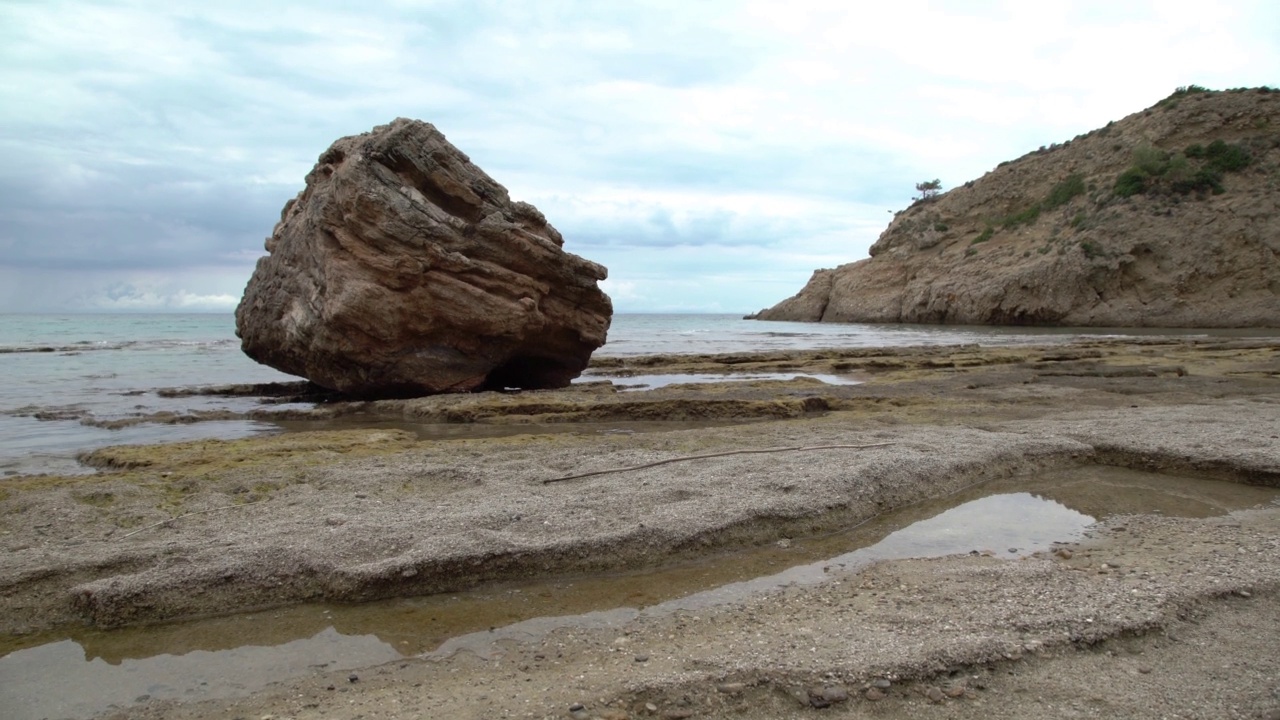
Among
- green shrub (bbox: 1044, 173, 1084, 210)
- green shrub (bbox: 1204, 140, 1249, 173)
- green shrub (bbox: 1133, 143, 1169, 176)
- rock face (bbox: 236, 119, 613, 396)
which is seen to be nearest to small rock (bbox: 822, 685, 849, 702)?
rock face (bbox: 236, 119, 613, 396)

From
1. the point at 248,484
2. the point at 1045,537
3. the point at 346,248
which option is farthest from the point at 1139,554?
the point at 346,248

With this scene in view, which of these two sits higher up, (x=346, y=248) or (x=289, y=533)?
(x=346, y=248)

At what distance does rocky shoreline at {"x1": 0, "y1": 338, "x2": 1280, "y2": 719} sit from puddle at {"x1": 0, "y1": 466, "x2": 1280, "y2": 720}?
163 millimetres

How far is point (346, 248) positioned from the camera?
1258 cm

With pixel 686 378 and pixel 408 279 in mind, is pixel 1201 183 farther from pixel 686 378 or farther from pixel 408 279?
pixel 408 279

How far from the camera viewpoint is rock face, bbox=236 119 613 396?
12469 mm

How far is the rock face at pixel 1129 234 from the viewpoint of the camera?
3916 centimetres

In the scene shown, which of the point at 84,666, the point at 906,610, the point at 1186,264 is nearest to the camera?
the point at 84,666

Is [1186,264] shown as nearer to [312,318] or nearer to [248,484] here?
[312,318]

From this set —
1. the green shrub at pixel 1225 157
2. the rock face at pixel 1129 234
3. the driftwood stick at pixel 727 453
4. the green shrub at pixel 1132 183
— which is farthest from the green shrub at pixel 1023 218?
the driftwood stick at pixel 727 453

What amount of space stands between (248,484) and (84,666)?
2.84 meters

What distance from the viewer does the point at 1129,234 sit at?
140ft

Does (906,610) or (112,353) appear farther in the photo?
(112,353)

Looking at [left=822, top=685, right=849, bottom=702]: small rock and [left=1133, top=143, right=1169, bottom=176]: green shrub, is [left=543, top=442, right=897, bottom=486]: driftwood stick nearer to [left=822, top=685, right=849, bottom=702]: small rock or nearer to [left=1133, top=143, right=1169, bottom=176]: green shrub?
[left=822, top=685, right=849, bottom=702]: small rock
